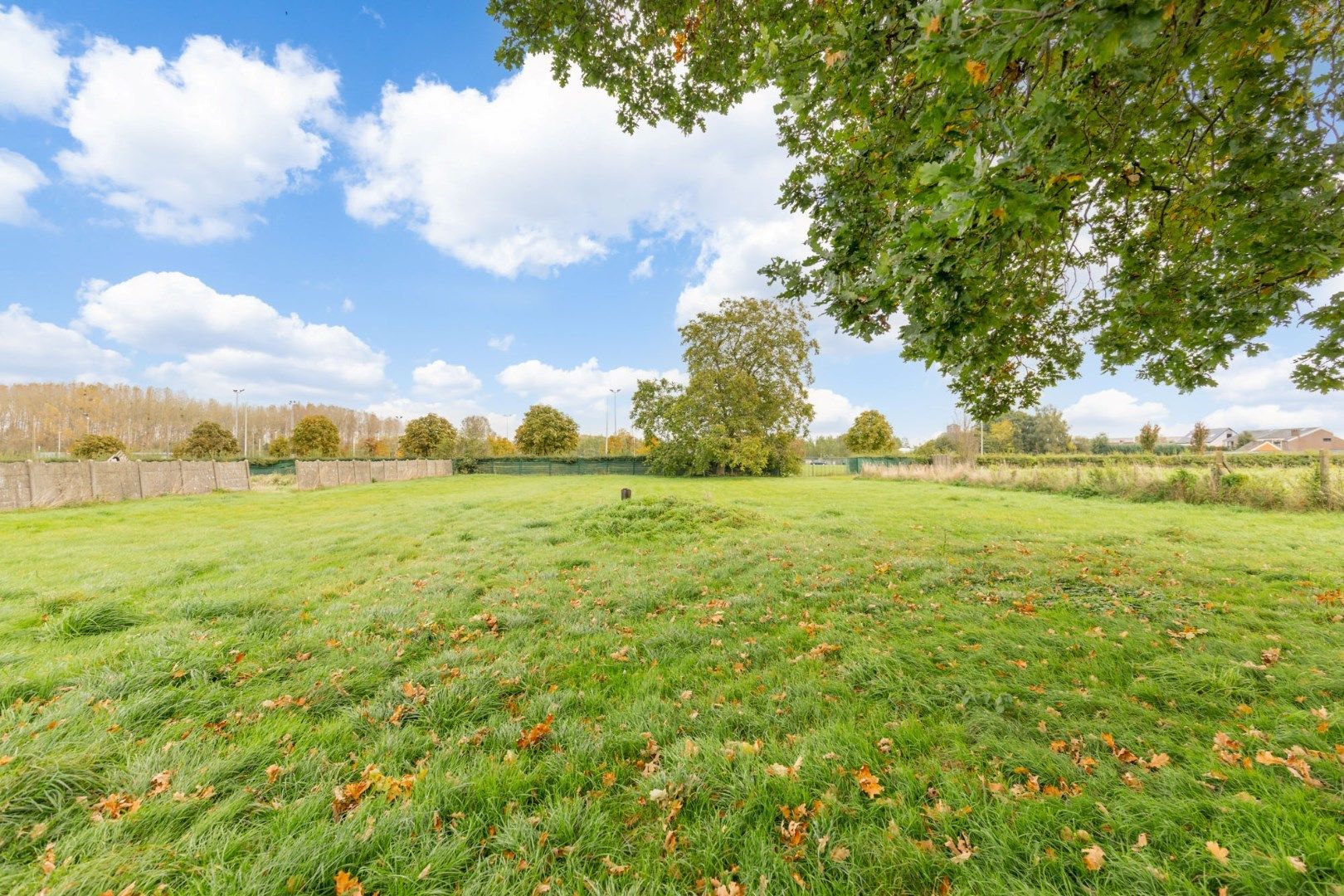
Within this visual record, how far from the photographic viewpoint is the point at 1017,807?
2.39 metres

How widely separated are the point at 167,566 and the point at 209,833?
24.0 ft

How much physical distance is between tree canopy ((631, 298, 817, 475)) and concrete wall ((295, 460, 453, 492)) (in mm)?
20123

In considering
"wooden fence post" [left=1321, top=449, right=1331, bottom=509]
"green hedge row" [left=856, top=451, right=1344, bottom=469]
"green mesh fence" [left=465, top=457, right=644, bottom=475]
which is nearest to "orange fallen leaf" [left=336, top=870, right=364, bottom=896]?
"wooden fence post" [left=1321, top=449, right=1331, bottom=509]

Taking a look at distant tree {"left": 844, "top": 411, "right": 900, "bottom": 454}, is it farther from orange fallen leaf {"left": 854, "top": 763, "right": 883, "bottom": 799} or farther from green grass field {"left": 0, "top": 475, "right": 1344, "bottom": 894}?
orange fallen leaf {"left": 854, "top": 763, "right": 883, "bottom": 799}

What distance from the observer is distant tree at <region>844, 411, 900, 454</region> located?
48.2 meters

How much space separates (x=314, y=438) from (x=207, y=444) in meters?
8.24

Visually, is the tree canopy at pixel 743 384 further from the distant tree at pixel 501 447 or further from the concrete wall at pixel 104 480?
the distant tree at pixel 501 447

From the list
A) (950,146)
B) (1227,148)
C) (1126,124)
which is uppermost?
(1126,124)

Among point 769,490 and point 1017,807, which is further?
point 769,490

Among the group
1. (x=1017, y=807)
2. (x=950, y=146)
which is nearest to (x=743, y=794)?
(x=1017, y=807)

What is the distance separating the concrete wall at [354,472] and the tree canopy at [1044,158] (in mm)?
27477

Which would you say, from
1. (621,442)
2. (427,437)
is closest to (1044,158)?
(427,437)

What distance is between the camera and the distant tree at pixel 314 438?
5034 centimetres

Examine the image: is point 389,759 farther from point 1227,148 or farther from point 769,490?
point 769,490
